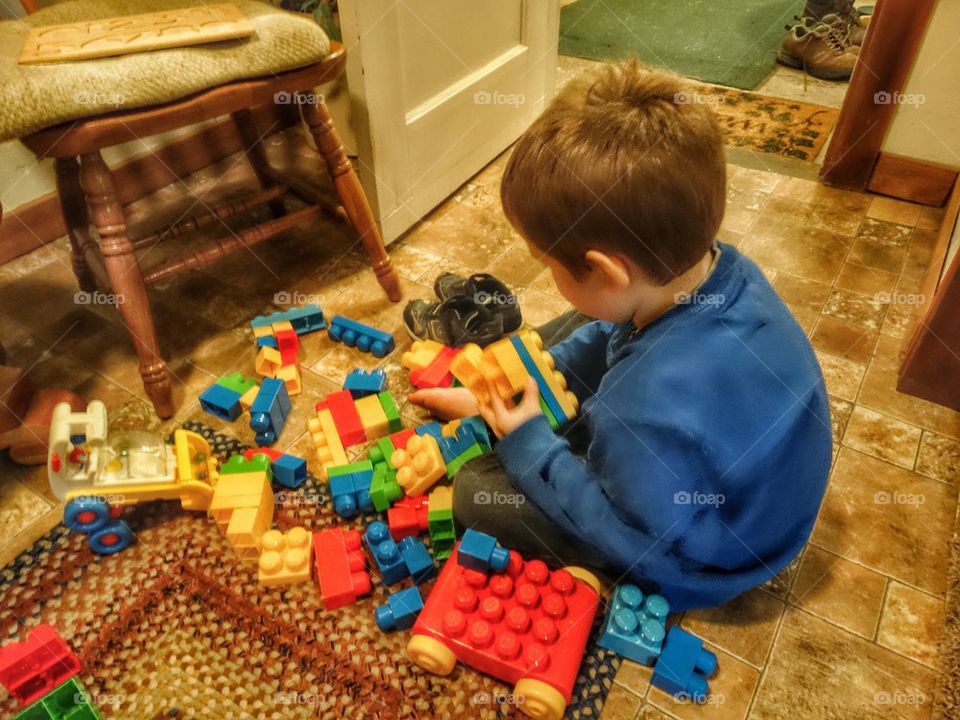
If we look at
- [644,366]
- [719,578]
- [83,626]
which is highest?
[644,366]

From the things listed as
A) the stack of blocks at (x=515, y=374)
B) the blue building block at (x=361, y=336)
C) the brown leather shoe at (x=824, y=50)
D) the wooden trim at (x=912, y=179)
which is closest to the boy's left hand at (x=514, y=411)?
the stack of blocks at (x=515, y=374)

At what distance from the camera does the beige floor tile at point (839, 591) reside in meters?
0.86

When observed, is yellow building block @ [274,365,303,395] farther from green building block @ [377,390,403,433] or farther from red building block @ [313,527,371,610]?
red building block @ [313,527,371,610]

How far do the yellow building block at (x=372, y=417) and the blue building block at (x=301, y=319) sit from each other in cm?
26

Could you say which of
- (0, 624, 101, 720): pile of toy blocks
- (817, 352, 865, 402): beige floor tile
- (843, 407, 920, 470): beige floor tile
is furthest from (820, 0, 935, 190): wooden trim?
(0, 624, 101, 720): pile of toy blocks

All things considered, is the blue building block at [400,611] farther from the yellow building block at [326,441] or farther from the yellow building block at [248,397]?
the yellow building block at [248,397]

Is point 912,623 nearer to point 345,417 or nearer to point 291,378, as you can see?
point 345,417

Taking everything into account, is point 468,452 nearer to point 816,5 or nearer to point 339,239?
point 339,239

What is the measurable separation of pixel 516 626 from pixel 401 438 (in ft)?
1.19

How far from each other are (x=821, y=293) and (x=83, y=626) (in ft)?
4.44

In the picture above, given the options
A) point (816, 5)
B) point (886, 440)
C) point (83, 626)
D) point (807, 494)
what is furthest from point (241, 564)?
point (816, 5)

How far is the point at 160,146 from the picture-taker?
1635mm

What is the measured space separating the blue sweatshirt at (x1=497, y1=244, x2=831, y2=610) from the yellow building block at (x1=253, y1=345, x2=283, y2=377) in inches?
21.5

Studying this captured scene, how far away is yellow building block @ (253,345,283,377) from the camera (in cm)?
118
